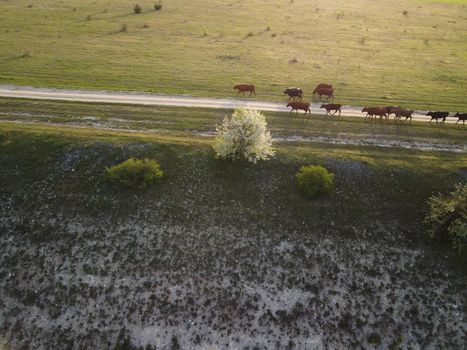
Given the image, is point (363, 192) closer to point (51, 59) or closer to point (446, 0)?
point (51, 59)

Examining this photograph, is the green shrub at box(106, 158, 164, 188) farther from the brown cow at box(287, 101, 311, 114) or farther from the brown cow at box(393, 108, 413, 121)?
the brown cow at box(393, 108, 413, 121)

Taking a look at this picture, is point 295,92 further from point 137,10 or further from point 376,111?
point 137,10

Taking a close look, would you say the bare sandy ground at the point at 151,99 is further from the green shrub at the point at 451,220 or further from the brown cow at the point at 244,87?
the green shrub at the point at 451,220

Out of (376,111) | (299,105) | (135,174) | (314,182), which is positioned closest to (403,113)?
(376,111)

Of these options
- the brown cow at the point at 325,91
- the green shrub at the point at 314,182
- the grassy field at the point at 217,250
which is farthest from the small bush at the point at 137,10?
the green shrub at the point at 314,182

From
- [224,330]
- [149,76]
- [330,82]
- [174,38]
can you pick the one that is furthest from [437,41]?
[224,330]

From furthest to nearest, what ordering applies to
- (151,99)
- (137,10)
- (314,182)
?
(137,10) < (151,99) < (314,182)
